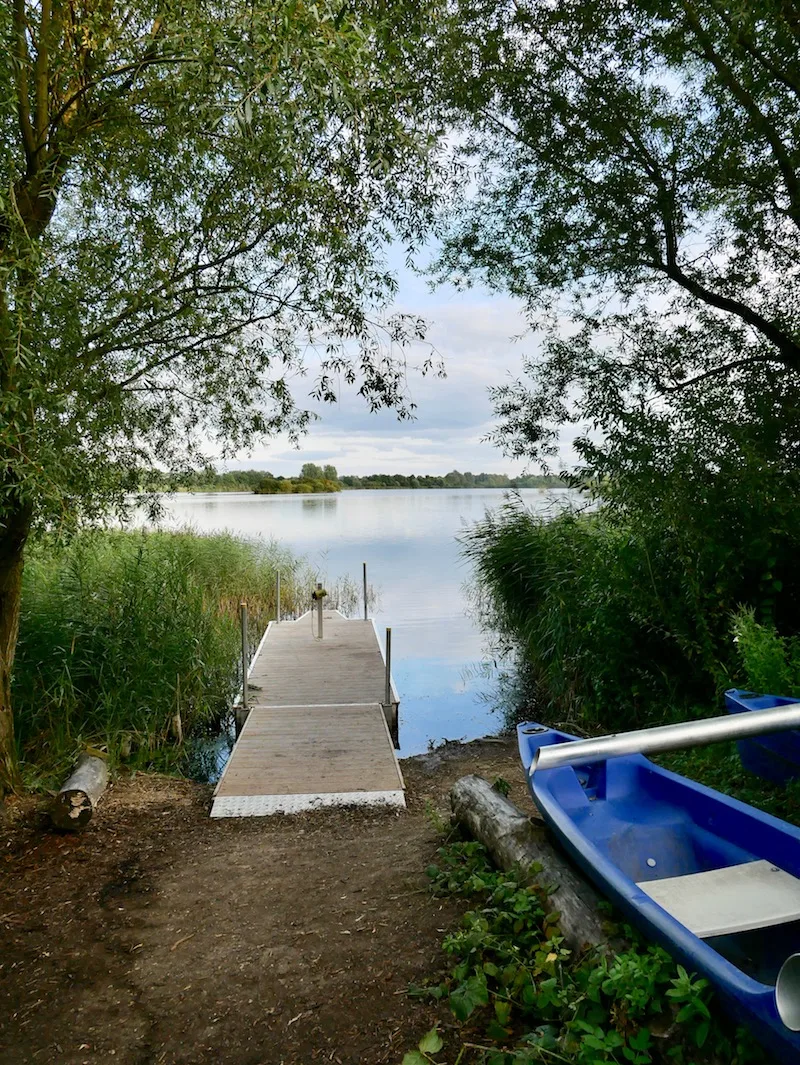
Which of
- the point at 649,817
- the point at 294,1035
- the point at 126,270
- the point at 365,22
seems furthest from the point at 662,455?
the point at 294,1035

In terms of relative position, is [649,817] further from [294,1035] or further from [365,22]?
[365,22]

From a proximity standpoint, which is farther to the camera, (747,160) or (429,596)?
(429,596)

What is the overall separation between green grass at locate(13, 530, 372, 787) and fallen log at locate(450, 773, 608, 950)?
118 inches

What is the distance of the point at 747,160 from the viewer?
20.2 ft

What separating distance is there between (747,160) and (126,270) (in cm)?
502

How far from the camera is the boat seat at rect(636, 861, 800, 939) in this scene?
7.45 feet

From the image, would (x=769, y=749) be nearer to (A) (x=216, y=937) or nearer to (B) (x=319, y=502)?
(A) (x=216, y=937)

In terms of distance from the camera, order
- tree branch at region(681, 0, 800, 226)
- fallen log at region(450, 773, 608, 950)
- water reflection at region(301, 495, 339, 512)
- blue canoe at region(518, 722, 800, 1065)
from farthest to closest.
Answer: water reflection at region(301, 495, 339, 512) → tree branch at region(681, 0, 800, 226) → fallen log at region(450, 773, 608, 950) → blue canoe at region(518, 722, 800, 1065)

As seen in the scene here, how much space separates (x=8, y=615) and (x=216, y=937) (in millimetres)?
2617

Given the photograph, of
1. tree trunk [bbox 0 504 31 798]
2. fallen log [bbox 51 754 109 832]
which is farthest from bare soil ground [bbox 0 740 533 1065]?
tree trunk [bbox 0 504 31 798]

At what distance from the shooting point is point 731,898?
2424mm

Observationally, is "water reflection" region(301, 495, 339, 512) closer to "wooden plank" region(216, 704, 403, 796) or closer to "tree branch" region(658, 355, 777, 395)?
"wooden plank" region(216, 704, 403, 796)

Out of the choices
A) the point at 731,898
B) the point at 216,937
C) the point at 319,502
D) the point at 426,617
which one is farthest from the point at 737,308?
the point at 319,502

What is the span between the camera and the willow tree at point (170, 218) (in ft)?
9.53
